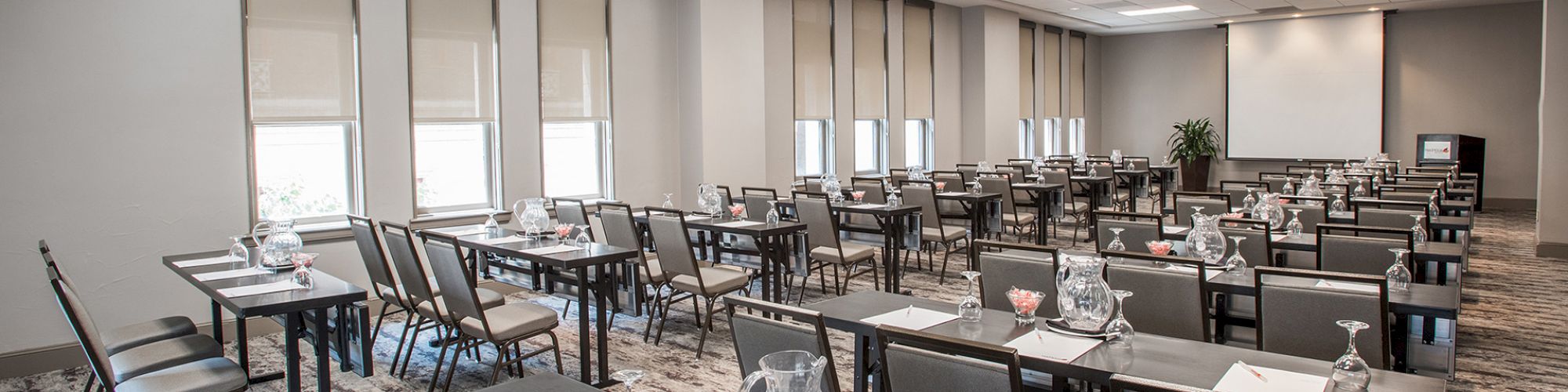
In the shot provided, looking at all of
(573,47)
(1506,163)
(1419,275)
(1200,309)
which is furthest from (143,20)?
(1506,163)

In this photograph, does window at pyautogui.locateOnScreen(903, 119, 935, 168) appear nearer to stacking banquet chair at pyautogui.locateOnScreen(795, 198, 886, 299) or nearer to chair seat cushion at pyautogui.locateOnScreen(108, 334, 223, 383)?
stacking banquet chair at pyautogui.locateOnScreen(795, 198, 886, 299)

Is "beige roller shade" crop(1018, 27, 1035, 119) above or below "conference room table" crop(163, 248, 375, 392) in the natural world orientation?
above

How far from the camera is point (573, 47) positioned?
7.84 meters

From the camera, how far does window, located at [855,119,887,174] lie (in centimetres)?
1167

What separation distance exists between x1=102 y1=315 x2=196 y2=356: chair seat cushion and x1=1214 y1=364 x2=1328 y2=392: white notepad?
13.2 ft

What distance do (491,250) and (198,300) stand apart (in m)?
2.16

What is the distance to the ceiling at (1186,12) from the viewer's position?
12836 millimetres

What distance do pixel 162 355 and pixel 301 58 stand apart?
2.89m

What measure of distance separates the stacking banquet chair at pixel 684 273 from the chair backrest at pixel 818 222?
1054 mm

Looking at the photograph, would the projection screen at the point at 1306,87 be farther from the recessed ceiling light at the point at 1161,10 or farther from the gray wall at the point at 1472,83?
the recessed ceiling light at the point at 1161,10

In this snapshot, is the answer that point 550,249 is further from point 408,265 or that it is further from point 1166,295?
point 1166,295

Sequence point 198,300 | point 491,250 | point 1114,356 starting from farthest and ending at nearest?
point 198,300 → point 491,250 → point 1114,356

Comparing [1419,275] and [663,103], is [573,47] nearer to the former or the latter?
[663,103]

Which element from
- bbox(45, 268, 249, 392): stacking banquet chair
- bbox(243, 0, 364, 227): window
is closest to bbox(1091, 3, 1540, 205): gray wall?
bbox(243, 0, 364, 227): window
